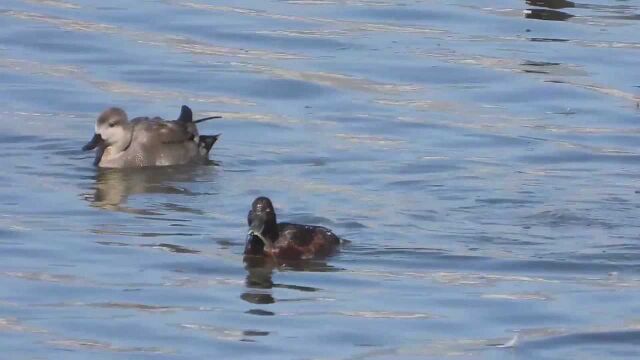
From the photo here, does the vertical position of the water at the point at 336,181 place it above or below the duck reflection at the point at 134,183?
above

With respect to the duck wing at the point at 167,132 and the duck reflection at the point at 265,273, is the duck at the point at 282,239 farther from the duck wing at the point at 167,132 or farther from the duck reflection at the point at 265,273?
the duck wing at the point at 167,132

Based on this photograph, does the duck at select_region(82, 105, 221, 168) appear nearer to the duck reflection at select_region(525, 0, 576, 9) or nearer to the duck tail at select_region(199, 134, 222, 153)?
the duck tail at select_region(199, 134, 222, 153)

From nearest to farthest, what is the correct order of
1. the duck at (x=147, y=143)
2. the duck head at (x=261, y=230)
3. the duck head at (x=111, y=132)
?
the duck head at (x=261, y=230), the duck head at (x=111, y=132), the duck at (x=147, y=143)

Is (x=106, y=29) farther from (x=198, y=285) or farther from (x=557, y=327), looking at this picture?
(x=557, y=327)

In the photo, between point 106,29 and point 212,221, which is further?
point 106,29

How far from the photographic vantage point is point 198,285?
11180mm

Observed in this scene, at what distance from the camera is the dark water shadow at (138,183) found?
1364 centimetres

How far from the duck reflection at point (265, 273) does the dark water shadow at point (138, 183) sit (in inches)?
60.2

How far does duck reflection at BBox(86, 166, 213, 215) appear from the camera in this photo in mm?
13812

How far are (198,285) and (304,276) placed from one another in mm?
819

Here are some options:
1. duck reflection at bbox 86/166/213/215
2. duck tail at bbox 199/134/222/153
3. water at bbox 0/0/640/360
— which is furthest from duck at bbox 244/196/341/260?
duck tail at bbox 199/134/222/153

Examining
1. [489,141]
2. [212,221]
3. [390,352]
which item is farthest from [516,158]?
[390,352]

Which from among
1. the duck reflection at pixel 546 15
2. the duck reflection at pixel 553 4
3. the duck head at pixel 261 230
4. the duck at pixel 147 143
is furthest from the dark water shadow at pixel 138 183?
the duck reflection at pixel 553 4

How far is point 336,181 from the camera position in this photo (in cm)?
1420
